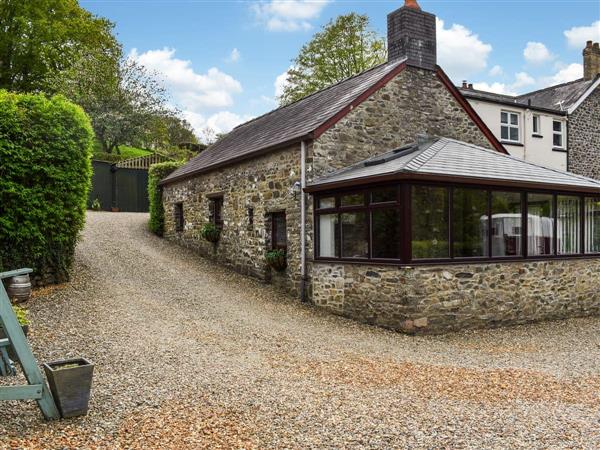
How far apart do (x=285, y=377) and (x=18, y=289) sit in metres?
5.83

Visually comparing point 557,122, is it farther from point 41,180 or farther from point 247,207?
point 41,180

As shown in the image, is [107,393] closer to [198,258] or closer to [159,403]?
[159,403]

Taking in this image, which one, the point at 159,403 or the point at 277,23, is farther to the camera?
the point at 277,23

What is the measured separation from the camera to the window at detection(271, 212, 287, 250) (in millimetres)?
13561

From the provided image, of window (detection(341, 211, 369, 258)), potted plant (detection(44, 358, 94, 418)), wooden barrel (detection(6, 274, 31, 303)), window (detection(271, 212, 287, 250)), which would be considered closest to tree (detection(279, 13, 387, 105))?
window (detection(271, 212, 287, 250))

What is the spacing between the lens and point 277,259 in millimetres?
13219

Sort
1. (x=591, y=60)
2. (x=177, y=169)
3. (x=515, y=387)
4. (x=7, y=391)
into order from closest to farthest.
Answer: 1. (x=7, y=391)
2. (x=515, y=387)
3. (x=177, y=169)
4. (x=591, y=60)

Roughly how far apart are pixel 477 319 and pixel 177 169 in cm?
1426

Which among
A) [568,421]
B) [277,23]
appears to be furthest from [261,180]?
[568,421]

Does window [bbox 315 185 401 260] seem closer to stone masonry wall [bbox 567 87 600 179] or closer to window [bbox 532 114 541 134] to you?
window [bbox 532 114 541 134]

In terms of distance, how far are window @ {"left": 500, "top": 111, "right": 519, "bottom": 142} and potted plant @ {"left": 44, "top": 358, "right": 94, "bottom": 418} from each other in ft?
62.7

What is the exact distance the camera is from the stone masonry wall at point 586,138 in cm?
2303

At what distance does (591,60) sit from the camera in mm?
25438

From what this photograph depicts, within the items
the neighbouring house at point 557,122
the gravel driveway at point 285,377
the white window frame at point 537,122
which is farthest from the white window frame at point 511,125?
the gravel driveway at point 285,377
